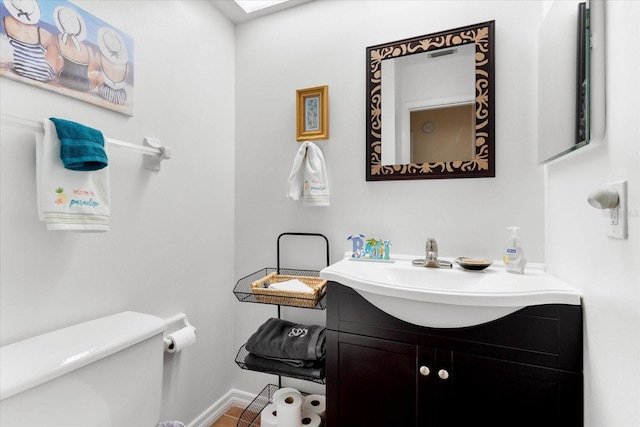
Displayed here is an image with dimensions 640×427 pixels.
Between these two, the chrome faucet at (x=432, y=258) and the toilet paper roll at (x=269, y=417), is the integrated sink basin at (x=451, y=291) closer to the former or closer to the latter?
the chrome faucet at (x=432, y=258)

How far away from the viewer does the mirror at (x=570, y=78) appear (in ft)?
2.57

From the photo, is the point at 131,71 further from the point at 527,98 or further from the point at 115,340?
the point at 527,98

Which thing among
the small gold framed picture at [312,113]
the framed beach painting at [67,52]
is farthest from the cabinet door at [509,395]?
the framed beach painting at [67,52]

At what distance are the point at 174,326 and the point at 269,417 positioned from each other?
24.2 inches

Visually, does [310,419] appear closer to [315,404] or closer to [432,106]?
[315,404]

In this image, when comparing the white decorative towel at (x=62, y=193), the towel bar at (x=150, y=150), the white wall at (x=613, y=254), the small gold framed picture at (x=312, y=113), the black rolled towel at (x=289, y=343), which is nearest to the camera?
the white wall at (x=613, y=254)

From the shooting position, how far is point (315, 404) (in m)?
1.59

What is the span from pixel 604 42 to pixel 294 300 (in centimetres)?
127

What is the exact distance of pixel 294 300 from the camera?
1.34 meters

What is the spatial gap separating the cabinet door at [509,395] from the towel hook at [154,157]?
134 centimetres

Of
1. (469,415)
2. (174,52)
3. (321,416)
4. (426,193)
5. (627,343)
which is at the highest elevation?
(174,52)

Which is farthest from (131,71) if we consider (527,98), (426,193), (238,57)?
(527,98)

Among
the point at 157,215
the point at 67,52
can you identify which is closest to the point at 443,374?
the point at 157,215

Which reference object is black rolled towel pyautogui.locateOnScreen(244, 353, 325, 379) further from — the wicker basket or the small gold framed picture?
the small gold framed picture
